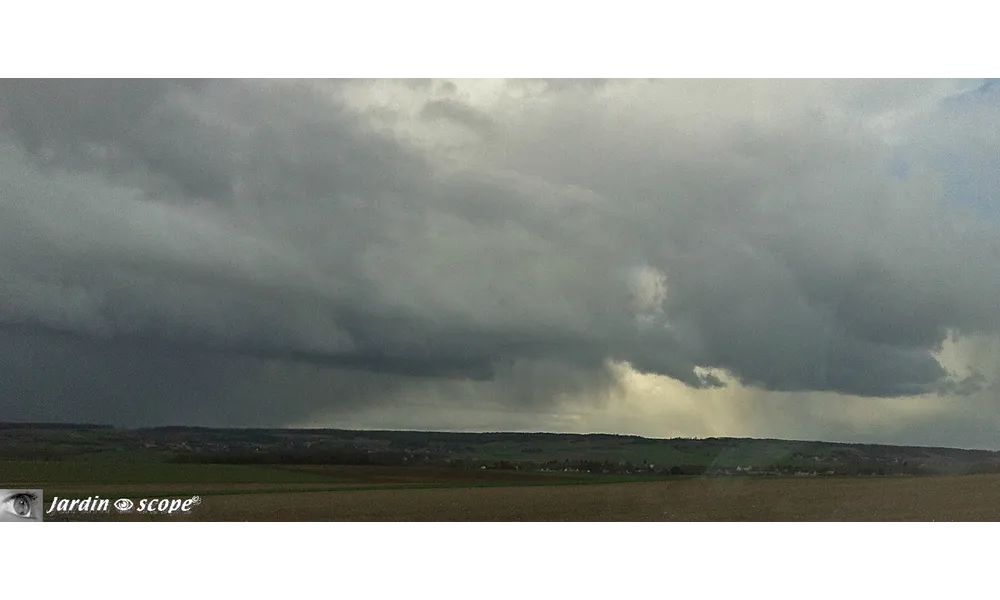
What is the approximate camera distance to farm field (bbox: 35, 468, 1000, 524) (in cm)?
1262

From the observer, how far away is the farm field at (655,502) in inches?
497

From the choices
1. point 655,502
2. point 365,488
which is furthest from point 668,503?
point 365,488

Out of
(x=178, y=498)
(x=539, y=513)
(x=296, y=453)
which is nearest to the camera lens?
(x=178, y=498)

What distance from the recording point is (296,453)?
→ 42.1 ft

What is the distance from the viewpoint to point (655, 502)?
1420cm

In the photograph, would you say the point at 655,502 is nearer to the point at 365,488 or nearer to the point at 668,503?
the point at 668,503
